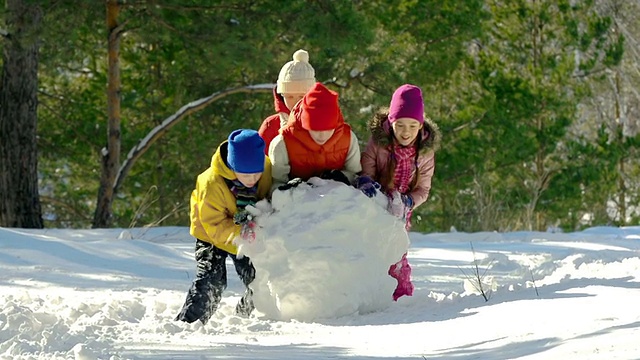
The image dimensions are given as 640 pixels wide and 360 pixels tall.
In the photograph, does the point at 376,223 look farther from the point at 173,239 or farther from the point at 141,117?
the point at 141,117

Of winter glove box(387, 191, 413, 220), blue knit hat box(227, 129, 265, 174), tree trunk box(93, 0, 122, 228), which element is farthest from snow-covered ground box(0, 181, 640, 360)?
tree trunk box(93, 0, 122, 228)

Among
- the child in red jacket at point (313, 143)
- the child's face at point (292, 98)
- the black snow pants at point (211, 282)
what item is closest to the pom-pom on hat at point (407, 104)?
the child in red jacket at point (313, 143)

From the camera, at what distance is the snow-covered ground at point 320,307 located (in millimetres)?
3375

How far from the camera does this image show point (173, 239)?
9.16 m

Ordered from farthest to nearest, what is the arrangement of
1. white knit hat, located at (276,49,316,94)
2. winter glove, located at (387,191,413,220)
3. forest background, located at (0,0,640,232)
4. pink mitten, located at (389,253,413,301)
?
forest background, located at (0,0,640,232) → white knit hat, located at (276,49,316,94) → pink mitten, located at (389,253,413,301) → winter glove, located at (387,191,413,220)

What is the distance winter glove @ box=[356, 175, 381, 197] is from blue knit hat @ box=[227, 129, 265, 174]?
1.85ft

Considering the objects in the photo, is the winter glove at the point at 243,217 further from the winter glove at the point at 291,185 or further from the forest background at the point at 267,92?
the forest background at the point at 267,92

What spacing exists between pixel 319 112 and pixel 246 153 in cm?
44

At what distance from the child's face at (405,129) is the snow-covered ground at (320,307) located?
63 cm

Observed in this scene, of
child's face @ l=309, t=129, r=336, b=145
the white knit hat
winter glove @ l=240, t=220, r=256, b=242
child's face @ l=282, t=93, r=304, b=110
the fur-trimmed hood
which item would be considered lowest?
winter glove @ l=240, t=220, r=256, b=242

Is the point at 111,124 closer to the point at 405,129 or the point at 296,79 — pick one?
the point at 296,79

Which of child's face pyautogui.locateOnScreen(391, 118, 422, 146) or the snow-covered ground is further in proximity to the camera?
child's face pyautogui.locateOnScreen(391, 118, 422, 146)

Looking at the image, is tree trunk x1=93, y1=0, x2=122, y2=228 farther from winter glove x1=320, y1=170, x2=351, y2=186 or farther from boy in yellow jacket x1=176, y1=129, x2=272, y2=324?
winter glove x1=320, y1=170, x2=351, y2=186

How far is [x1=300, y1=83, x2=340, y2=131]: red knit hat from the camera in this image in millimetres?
4691
